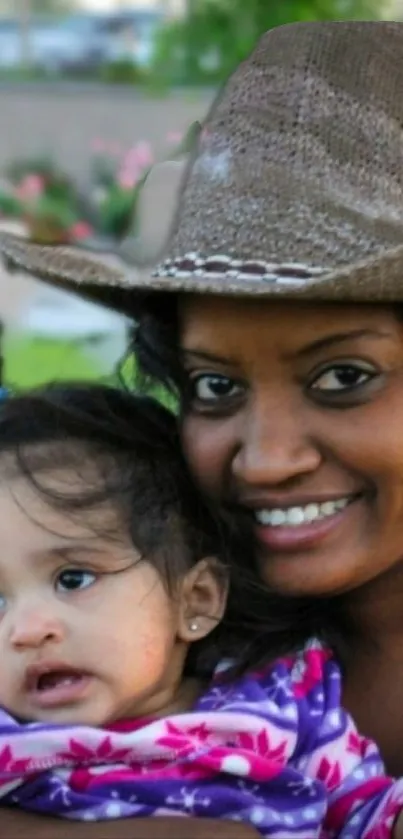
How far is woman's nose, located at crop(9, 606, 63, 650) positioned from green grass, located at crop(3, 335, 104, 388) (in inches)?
159

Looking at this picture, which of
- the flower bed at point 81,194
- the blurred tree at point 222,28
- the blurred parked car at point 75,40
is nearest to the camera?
the blurred tree at point 222,28

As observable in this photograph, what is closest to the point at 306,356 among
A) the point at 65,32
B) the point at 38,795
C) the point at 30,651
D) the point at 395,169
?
the point at 395,169

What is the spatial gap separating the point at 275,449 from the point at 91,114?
44.8 feet

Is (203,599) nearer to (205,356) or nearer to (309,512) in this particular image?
(309,512)

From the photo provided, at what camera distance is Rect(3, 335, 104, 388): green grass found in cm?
600

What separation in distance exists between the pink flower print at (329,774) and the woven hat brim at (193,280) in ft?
1.89

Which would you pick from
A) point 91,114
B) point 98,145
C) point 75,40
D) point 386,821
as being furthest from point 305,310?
point 75,40

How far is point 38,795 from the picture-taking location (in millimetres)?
1631

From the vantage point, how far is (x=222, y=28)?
4.52 metres

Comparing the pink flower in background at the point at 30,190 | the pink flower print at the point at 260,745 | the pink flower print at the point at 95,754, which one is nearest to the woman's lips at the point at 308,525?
the pink flower print at the point at 260,745

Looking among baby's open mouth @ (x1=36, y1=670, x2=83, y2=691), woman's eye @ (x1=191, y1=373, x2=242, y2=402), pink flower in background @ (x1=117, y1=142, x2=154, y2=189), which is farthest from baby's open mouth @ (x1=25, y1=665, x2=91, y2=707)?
pink flower in background @ (x1=117, y1=142, x2=154, y2=189)

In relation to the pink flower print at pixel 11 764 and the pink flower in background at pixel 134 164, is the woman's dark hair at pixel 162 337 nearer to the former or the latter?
the pink flower print at pixel 11 764

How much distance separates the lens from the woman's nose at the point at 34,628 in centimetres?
159

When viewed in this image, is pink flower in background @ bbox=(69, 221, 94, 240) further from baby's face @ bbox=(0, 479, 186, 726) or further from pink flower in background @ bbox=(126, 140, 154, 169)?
baby's face @ bbox=(0, 479, 186, 726)
